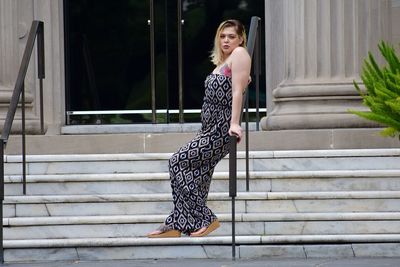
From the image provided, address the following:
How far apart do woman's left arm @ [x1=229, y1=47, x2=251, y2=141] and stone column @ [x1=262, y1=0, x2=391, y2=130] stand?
3.26 metres

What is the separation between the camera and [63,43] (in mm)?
15188

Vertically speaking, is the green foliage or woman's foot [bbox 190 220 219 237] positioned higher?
the green foliage

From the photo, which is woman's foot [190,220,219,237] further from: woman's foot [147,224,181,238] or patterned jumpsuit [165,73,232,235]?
woman's foot [147,224,181,238]

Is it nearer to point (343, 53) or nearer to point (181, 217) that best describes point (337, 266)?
point (181, 217)

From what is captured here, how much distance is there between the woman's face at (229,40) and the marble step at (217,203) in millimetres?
1656

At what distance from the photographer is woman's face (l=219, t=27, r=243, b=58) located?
10.5m

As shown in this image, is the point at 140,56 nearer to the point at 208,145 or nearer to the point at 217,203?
the point at 217,203


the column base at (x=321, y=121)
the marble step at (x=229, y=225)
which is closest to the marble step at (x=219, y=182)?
the marble step at (x=229, y=225)

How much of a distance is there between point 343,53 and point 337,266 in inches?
163

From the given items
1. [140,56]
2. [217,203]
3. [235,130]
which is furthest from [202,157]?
[140,56]

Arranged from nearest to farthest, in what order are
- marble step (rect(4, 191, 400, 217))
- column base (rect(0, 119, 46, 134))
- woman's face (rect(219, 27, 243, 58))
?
woman's face (rect(219, 27, 243, 58)) → marble step (rect(4, 191, 400, 217)) → column base (rect(0, 119, 46, 134))

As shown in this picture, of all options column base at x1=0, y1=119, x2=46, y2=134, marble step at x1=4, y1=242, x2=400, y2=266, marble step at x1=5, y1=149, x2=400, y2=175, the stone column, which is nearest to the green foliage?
marble step at x1=4, y1=242, x2=400, y2=266

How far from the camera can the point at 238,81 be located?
10.3 m

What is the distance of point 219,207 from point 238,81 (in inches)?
66.9
